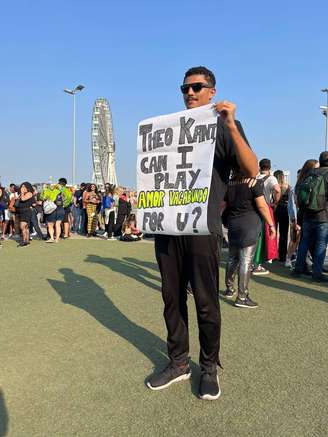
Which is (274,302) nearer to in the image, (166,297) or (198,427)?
(166,297)

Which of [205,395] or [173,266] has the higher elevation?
[173,266]

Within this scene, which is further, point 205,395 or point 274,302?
point 274,302

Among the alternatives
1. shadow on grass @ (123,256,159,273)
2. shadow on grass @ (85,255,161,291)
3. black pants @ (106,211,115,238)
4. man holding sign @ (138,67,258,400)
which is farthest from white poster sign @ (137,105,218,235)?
black pants @ (106,211,115,238)

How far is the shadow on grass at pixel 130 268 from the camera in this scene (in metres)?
6.72

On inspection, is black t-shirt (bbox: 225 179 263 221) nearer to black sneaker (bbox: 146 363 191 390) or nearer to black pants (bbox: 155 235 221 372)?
black pants (bbox: 155 235 221 372)

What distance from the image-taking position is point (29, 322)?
14.3 feet

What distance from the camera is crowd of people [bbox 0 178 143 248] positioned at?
451 inches

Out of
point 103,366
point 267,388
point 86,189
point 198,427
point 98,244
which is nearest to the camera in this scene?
point 198,427

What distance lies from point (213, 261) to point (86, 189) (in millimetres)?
12670

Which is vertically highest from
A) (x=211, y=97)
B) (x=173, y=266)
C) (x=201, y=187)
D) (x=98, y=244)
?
(x=211, y=97)

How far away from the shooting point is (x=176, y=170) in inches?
111

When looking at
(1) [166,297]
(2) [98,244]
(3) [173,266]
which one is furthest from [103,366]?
(2) [98,244]

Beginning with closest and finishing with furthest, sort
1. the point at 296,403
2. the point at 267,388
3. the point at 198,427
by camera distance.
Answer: the point at 198,427
the point at 296,403
the point at 267,388

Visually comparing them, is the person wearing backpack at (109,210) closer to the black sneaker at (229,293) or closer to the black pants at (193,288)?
the black sneaker at (229,293)
